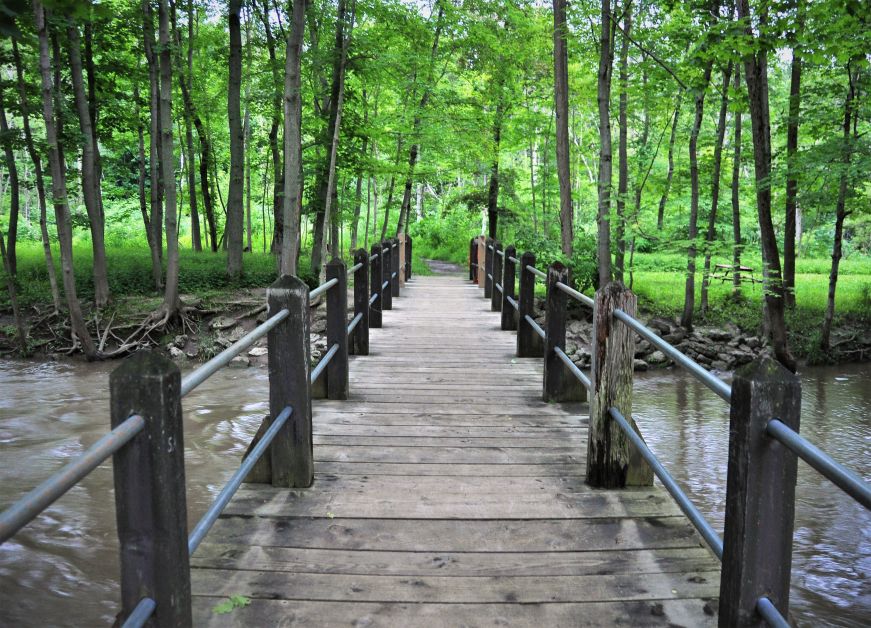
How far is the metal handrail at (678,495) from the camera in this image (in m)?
2.40

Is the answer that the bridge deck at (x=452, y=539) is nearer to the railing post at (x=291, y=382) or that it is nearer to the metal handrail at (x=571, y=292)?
the railing post at (x=291, y=382)

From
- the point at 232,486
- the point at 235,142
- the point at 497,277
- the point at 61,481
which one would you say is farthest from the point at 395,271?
the point at 61,481

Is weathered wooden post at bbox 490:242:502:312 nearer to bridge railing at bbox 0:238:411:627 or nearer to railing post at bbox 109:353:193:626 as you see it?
bridge railing at bbox 0:238:411:627

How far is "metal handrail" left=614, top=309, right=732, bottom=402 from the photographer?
228cm

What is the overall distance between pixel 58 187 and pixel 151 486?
12.1 m

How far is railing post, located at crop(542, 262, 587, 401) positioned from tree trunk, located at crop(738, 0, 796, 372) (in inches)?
264

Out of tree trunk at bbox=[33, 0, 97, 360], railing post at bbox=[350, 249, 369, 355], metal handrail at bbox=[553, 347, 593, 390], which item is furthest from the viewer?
tree trunk at bbox=[33, 0, 97, 360]

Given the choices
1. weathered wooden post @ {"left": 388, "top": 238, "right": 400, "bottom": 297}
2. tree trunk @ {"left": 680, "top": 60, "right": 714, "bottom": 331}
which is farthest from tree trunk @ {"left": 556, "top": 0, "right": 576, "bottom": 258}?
weathered wooden post @ {"left": 388, "top": 238, "right": 400, "bottom": 297}

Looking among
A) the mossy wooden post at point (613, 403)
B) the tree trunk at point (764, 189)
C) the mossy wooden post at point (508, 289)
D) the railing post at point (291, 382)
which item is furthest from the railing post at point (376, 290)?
the tree trunk at point (764, 189)

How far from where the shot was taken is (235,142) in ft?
52.8

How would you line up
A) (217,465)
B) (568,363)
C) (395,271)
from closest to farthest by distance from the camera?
(568,363) → (217,465) → (395,271)

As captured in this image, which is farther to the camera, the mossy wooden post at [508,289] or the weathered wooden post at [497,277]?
the weathered wooden post at [497,277]

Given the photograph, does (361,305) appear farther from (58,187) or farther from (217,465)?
(58,187)

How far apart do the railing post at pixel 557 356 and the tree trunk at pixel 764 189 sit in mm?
6718
